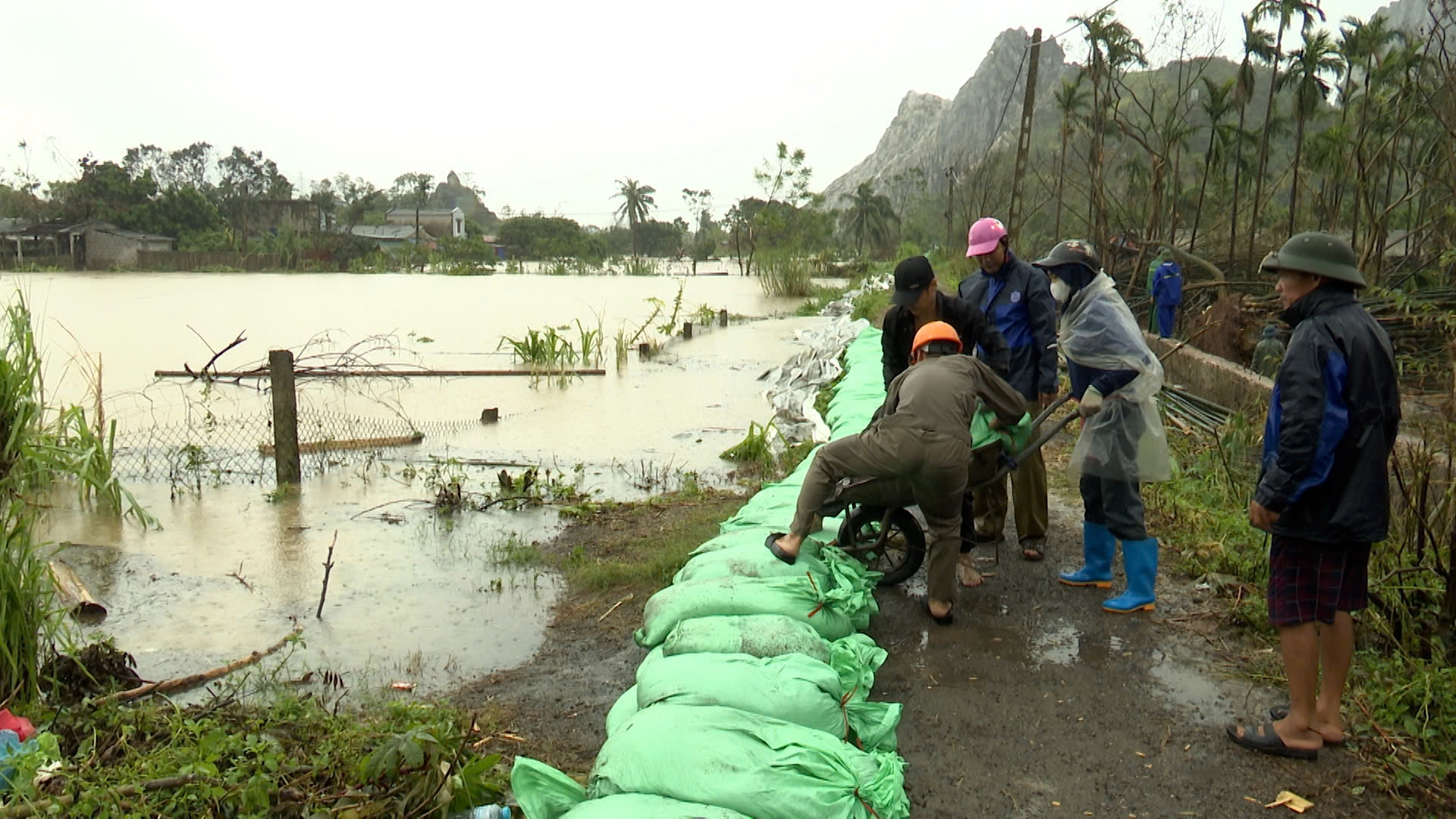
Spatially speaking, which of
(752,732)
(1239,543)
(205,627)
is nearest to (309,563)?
(205,627)

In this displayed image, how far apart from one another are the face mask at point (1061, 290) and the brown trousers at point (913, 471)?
756 mm

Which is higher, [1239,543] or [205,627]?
[1239,543]

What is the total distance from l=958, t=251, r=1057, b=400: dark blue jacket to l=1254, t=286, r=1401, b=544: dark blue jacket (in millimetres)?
1504

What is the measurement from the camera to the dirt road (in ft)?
7.99

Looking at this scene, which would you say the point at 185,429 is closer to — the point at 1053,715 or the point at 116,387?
the point at 116,387

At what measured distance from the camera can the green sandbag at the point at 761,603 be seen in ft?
9.98

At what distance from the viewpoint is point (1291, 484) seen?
2.42 meters

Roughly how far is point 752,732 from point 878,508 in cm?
163

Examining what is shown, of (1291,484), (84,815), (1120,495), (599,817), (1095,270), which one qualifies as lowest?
(84,815)

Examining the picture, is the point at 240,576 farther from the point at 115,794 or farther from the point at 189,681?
the point at 115,794

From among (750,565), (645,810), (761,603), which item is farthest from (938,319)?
(645,810)

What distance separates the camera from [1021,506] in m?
4.24

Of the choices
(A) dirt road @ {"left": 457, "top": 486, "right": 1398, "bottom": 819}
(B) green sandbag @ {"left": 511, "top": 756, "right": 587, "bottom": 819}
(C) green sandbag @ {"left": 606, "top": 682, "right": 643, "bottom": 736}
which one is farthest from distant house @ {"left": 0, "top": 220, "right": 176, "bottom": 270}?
(B) green sandbag @ {"left": 511, "top": 756, "right": 587, "bottom": 819}

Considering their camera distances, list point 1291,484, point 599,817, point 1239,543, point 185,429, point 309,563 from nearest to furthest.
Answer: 1. point 599,817
2. point 1291,484
3. point 1239,543
4. point 309,563
5. point 185,429
